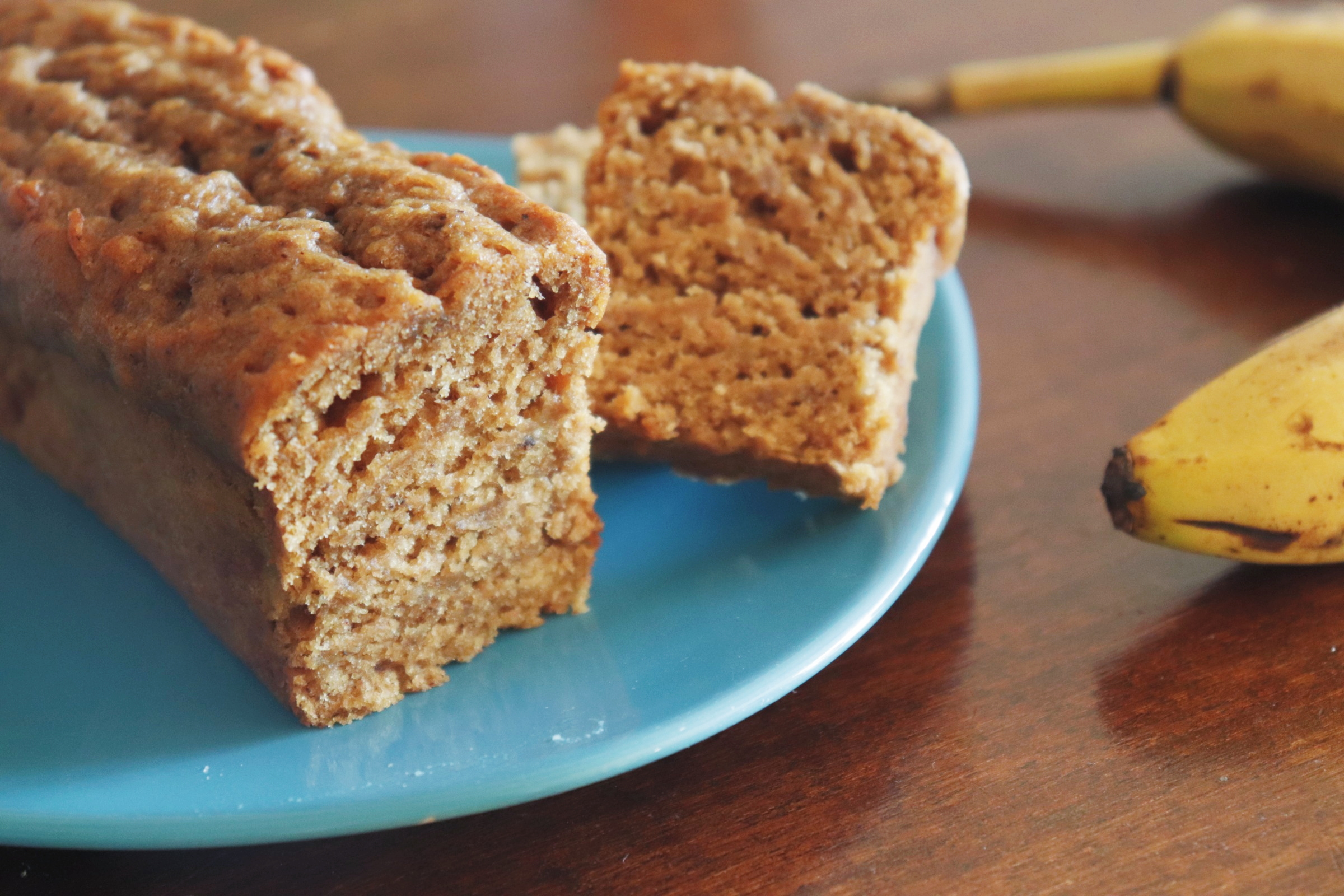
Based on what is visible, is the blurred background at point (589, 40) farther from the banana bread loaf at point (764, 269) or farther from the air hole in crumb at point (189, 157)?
the air hole in crumb at point (189, 157)

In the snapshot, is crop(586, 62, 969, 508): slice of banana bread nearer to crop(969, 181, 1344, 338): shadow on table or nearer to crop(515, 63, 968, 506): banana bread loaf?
crop(515, 63, 968, 506): banana bread loaf

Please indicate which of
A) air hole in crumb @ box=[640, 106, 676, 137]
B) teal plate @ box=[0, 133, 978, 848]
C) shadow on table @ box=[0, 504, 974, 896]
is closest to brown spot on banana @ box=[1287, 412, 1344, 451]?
teal plate @ box=[0, 133, 978, 848]

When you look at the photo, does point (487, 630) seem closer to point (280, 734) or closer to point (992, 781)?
point (280, 734)

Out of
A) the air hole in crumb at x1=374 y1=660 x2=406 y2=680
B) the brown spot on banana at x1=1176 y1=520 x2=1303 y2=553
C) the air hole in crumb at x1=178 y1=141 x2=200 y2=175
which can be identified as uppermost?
the air hole in crumb at x1=178 y1=141 x2=200 y2=175

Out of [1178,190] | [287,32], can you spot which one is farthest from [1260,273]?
[287,32]

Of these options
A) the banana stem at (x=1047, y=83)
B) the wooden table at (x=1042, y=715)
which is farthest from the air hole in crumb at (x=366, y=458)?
the banana stem at (x=1047, y=83)

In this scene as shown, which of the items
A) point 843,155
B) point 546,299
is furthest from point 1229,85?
point 546,299

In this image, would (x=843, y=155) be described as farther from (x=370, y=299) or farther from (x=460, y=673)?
(x=460, y=673)
